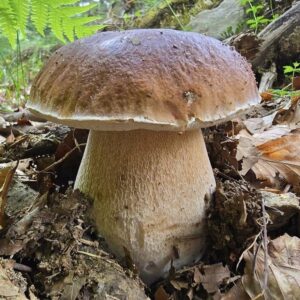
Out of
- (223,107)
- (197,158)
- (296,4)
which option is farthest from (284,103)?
(223,107)

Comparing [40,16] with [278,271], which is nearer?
[278,271]

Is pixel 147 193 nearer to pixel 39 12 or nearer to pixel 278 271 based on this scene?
pixel 278 271

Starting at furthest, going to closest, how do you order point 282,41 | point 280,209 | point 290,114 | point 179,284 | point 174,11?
point 174,11, point 282,41, point 290,114, point 280,209, point 179,284

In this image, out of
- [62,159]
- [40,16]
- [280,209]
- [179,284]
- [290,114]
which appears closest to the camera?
[179,284]

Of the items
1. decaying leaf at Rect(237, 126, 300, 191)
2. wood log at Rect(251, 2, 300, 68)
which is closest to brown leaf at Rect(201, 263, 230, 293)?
decaying leaf at Rect(237, 126, 300, 191)

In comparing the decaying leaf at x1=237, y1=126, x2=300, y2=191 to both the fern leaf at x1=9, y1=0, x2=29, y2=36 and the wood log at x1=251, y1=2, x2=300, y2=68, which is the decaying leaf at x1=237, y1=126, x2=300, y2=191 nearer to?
the fern leaf at x1=9, y1=0, x2=29, y2=36

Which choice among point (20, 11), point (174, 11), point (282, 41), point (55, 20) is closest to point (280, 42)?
point (282, 41)

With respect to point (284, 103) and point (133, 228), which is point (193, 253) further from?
point (284, 103)
